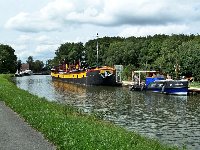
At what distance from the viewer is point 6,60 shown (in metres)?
186

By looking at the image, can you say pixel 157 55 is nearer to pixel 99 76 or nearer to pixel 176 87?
pixel 99 76

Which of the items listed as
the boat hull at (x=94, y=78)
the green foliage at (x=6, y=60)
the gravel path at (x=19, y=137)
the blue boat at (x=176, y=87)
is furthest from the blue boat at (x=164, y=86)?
the green foliage at (x=6, y=60)

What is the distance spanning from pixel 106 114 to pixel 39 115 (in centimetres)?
1231

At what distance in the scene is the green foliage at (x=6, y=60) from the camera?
183 metres

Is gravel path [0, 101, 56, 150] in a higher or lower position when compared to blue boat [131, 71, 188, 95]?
lower

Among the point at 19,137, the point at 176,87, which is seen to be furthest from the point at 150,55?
the point at 19,137

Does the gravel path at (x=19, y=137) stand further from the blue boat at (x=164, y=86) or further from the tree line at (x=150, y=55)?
the tree line at (x=150, y=55)

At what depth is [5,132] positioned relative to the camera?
17.9 metres

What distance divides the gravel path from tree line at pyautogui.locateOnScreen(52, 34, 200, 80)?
5377 cm

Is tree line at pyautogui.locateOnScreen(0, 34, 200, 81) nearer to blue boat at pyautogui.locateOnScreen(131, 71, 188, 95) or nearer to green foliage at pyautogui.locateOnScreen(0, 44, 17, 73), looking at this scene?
green foliage at pyautogui.locateOnScreen(0, 44, 17, 73)

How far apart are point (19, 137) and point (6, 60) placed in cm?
17400

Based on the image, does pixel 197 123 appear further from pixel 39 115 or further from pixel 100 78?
pixel 100 78

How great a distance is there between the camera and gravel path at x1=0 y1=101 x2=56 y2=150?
1497 centimetres

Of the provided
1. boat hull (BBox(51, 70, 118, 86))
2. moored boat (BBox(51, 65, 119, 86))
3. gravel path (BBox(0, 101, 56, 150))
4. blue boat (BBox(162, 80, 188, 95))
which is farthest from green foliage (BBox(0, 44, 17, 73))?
gravel path (BBox(0, 101, 56, 150))
